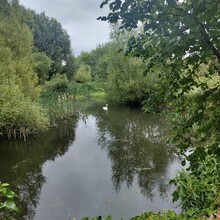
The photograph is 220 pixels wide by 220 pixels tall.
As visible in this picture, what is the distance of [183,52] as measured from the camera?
6.29 ft

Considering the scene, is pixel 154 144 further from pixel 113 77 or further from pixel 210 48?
pixel 113 77

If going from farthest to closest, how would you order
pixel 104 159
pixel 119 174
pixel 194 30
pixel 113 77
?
pixel 113 77, pixel 104 159, pixel 119 174, pixel 194 30

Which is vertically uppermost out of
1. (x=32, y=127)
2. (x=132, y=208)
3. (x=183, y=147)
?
(x=183, y=147)

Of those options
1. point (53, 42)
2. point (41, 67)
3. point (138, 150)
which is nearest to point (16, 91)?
point (138, 150)

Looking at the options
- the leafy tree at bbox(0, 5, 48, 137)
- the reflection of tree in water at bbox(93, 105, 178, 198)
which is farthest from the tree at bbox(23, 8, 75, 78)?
the reflection of tree in water at bbox(93, 105, 178, 198)

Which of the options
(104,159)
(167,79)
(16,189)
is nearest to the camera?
(167,79)

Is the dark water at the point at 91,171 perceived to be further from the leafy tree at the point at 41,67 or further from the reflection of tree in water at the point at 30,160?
the leafy tree at the point at 41,67

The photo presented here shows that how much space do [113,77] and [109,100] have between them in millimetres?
3121

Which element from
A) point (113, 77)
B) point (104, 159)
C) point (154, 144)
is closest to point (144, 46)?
point (104, 159)

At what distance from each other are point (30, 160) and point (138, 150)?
14.7 ft

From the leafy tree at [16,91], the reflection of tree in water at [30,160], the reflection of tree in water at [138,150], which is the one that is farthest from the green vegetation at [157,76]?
the reflection of tree in water at [138,150]

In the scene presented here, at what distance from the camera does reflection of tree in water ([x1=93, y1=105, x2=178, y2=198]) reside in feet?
26.5

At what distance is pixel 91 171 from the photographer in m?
9.05

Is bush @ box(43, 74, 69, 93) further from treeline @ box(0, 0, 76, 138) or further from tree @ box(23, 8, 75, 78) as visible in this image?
tree @ box(23, 8, 75, 78)
